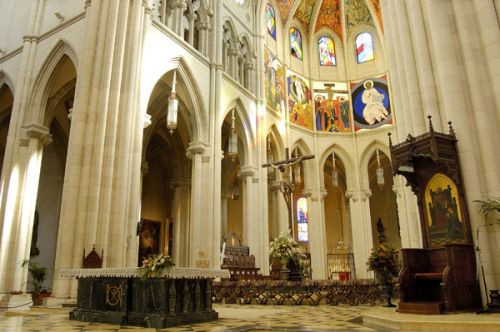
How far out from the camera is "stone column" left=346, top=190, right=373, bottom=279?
23.2 meters

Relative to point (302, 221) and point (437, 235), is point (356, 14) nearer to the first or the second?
point (302, 221)

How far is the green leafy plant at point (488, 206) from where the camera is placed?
748 cm

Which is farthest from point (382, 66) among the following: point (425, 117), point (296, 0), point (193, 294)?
point (193, 294)

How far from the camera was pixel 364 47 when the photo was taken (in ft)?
89.4

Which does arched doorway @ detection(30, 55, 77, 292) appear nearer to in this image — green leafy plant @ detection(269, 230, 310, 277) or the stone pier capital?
the stone pier capital

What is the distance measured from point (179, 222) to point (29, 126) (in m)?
8.93

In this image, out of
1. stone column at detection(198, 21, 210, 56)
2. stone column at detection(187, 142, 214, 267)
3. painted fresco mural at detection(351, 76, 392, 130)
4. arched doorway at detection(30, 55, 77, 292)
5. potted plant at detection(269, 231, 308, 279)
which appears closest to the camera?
potted plant at detection(269, 231, 308, 279)

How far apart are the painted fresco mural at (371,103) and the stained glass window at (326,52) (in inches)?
94.7

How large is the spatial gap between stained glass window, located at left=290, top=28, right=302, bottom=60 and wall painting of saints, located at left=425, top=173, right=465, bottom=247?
19017 mm

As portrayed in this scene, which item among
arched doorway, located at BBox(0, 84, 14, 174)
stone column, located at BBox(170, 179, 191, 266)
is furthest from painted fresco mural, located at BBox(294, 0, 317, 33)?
arched doorway, located at BBox(0, 84, 14, 174)

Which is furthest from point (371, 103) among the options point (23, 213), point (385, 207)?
point (23, 213)

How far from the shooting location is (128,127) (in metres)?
11.8

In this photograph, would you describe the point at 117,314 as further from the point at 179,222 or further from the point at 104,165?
the point at 179,222

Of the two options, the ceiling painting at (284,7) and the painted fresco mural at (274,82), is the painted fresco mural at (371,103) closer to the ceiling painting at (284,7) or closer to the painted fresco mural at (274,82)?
the painted fresco mural at (274,82)
